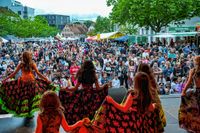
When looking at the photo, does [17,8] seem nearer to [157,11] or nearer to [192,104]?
[157,11]

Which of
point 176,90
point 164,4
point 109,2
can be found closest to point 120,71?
point 176,90

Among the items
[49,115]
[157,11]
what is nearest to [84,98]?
[49,115]

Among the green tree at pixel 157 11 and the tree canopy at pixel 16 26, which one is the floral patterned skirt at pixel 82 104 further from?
the tree canopy at pixel 16 26

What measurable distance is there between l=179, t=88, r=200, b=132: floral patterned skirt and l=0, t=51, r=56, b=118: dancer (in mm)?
2993

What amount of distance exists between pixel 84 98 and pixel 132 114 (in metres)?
1.95

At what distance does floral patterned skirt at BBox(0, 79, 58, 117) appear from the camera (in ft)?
27.0

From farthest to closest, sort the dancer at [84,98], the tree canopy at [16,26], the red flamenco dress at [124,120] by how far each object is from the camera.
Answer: the tree canopy at [16,26]
the dancer at [84,98]
the red flamenco dress at [124,120]

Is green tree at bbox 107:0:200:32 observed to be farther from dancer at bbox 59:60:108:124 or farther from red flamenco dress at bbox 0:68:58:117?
dancer at bbox 59:60:108:124

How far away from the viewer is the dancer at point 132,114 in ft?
18.0

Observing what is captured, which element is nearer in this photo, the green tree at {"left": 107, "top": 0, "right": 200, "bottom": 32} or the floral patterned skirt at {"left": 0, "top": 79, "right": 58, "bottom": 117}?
the floral patterned skirt at {"left": 0, "top": 79, "right": 58, "bottom": 117}

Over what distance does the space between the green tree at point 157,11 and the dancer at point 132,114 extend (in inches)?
1288

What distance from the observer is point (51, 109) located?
16.1ft

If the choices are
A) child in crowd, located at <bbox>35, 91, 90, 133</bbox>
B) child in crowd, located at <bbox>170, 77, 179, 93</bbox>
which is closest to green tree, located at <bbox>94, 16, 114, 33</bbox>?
child in crowd, located at <bbox>170, 77, 179, 93</bbox>

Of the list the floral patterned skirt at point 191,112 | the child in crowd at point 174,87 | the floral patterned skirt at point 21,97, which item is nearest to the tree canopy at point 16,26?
the child in crowd at point 174,87
